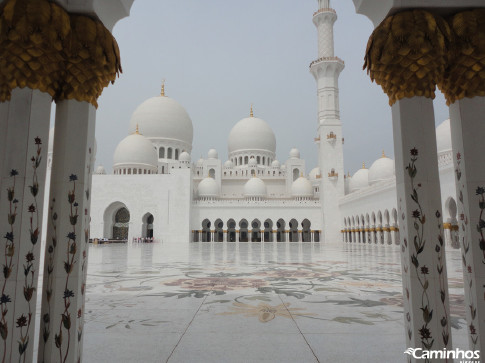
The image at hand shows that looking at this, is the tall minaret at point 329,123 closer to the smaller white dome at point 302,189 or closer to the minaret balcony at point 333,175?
the minaret balcony at point 333,175

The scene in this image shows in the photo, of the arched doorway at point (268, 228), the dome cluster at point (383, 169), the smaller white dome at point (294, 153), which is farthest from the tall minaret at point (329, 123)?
the smaller white dome at point (294, 153)

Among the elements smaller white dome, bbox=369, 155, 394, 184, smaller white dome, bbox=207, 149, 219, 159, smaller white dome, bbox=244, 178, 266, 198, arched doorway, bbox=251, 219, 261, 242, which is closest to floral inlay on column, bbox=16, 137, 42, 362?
smaller white dome, bbox=369, 155, 394, 184

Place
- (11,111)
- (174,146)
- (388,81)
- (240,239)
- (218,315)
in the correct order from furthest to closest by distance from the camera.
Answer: (174,146) < (240,239) < (218,315) < (388,81) < (11,111)

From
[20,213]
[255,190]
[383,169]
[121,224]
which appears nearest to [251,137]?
[255,190]

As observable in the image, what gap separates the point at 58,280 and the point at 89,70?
85cm

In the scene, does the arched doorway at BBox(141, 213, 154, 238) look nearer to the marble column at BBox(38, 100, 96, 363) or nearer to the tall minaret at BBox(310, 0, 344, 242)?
the tall minaret at BBox(310, 0, 344, 242)

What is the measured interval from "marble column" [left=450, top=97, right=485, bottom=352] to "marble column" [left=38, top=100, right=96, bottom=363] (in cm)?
151

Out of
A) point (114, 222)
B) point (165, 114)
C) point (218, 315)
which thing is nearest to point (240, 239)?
point (114, 222)

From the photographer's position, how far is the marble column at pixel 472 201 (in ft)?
4.40

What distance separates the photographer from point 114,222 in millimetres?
20828

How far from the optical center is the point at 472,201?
1.37 m

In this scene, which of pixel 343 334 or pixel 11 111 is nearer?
pixel 11 111

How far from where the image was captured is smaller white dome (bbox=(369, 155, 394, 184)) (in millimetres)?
18031

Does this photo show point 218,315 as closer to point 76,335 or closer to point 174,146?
point 76,335
